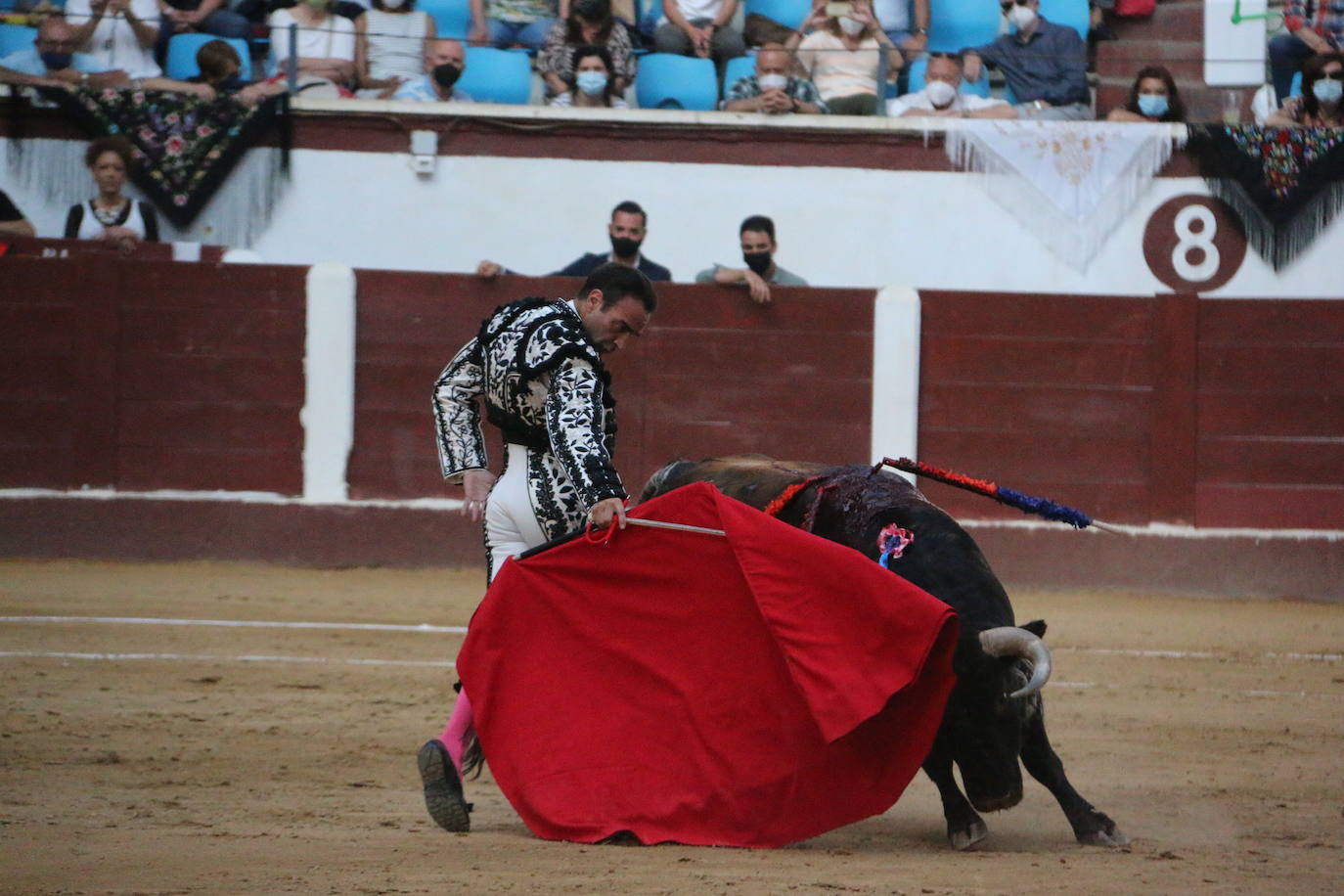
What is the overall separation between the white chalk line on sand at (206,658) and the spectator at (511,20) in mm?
4044

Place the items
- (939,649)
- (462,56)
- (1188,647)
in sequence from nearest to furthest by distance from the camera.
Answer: (939,649), (1188,647), (462,56)

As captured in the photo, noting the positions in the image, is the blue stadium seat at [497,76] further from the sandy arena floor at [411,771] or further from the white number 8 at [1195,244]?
the white number 8 at [1195,244]

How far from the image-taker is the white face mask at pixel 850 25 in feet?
26.7

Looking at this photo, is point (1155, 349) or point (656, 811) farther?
point (1155, 349)

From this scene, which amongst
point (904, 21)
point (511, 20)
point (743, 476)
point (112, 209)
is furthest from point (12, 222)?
point (743, 476)

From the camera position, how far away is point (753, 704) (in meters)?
3.04

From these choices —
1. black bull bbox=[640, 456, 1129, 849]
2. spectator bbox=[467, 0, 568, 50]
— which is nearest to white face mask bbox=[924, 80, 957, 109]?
spectator bbox=[467, 0, 568, 50]

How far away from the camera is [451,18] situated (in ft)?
27.7

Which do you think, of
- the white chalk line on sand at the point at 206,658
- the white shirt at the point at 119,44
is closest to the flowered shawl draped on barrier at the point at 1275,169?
the white chalk line on sand at the point at 206,658

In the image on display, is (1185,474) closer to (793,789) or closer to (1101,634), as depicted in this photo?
(1101,634)

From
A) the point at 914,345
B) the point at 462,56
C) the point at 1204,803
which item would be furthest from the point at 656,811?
the point at 462,56

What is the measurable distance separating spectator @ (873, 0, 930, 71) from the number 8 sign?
1502 mm

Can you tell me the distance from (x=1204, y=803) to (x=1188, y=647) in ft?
7.99

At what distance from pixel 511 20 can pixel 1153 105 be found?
3128 mm
